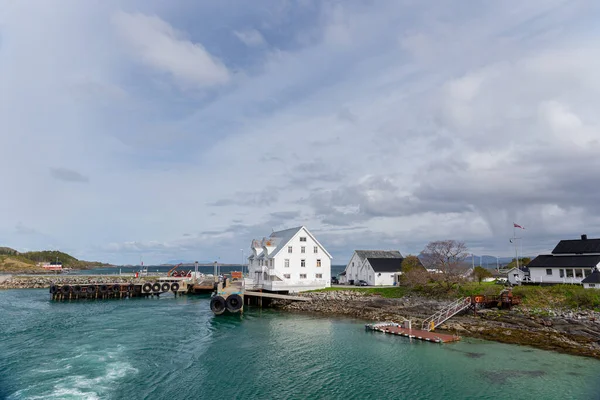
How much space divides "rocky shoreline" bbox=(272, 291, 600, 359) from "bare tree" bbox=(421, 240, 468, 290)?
508 cm

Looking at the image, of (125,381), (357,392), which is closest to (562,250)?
(357,392)

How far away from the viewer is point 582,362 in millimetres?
29016

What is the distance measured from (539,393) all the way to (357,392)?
11.4m

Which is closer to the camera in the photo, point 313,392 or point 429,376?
point 313,392

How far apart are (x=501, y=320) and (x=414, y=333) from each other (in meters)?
10.1

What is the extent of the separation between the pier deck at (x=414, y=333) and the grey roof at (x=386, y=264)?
28.6 metres

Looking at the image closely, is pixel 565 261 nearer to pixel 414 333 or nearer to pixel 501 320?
pixel 501 320

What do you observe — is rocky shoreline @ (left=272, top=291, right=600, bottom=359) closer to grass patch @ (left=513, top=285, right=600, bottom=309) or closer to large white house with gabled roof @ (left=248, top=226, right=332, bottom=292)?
grass patch @ (left=513, top=285, right=600, bottom=309)

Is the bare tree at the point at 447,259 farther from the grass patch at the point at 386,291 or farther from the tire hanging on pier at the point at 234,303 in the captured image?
the tire hanging on pier at the point at 234,303

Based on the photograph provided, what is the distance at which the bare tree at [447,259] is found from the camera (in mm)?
53812

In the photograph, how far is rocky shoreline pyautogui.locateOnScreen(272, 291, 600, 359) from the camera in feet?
111

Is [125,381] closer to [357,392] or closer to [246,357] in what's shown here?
[246,357]

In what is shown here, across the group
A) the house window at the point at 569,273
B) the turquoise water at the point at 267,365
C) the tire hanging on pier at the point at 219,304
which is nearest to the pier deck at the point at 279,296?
the tire hanging on pier at the point at 219,304

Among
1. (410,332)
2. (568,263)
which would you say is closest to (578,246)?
(568,263)
